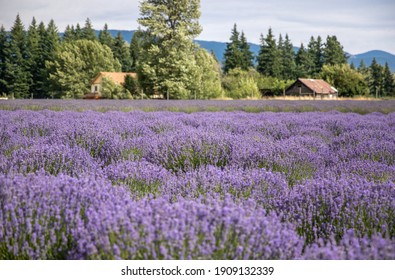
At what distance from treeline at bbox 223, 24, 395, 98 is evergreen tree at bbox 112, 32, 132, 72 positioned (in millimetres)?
13721

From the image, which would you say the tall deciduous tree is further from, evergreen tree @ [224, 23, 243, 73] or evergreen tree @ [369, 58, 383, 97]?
evergreen tree @ [369, 58, 383, 97]

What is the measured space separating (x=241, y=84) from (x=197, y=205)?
3528cm

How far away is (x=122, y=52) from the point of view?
2188 inches

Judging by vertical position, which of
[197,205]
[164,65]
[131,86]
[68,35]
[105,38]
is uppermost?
[105,38]

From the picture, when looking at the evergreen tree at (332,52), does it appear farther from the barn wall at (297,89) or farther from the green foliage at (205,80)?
the green foliage at (205,80)

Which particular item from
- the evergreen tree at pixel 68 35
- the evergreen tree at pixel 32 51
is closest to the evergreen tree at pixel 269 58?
the evergreen tree at pixel 68 35

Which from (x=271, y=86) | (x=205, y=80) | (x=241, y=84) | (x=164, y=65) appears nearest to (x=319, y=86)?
(x=271, y=86)

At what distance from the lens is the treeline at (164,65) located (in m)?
25.5

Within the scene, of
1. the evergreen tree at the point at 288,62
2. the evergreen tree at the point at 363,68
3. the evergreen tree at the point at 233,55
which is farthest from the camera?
the evergreen tree at the point at 363,68

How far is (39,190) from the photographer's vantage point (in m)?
1.76

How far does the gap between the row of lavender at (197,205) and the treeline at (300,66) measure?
43.4m

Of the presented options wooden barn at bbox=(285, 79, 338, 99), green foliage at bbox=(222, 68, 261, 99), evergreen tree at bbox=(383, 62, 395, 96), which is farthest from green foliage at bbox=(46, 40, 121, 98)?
evergreen tree at bbox=(383, 62, 395, 96)

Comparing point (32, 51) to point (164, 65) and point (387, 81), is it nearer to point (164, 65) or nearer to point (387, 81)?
point (164, 65)
